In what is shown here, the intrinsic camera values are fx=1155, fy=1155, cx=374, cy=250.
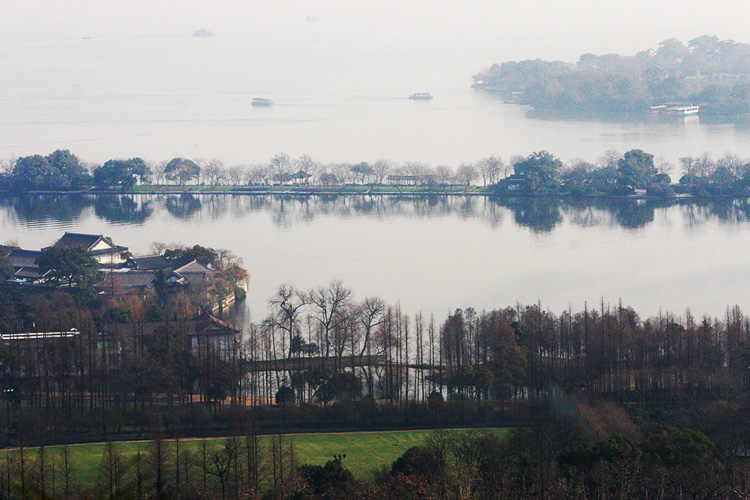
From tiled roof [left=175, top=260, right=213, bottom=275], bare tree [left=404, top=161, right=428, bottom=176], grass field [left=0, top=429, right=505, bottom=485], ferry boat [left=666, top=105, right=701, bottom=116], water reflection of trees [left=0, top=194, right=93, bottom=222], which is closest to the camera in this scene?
grass field [left=0, top=429, right=505, bottom=485]

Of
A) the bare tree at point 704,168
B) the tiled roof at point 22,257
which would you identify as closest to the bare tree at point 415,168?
the bare tree at point 704,168

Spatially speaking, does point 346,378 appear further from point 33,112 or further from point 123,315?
point 33,112

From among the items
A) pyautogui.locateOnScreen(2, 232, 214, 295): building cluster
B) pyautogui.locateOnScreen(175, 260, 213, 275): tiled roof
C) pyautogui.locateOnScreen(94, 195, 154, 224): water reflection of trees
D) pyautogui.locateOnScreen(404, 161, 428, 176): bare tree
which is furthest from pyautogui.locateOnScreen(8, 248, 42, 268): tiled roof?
pyautogui.locateOnScreen(404, 161, 428, 176): bare tree

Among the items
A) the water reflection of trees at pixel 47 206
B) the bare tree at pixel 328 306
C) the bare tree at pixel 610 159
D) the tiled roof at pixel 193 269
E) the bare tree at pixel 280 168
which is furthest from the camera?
the bare tree at pixel 280 168

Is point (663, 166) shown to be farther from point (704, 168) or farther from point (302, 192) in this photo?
point (302, 192)

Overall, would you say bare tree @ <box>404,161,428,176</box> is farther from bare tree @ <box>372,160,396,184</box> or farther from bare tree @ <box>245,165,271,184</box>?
bare tree @ <box>245,165,271,184</box>

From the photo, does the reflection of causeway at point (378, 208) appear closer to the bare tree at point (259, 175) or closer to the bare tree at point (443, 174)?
the bare tree at point (443, 174)

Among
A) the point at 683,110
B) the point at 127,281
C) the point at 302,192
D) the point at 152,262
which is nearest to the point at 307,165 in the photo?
the point at 302,192
